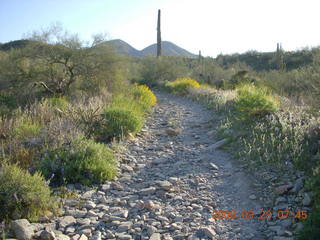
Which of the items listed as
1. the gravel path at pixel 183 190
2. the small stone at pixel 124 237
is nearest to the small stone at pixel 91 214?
the gravel path at pixel 183 190

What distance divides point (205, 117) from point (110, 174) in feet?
18.5

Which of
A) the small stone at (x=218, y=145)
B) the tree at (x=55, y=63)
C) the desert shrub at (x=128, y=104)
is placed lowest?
the small stone at (x=218, y=145)

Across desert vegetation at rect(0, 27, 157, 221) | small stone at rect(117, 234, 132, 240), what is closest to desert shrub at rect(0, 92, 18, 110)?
desert vegetation at rect(0, 27, 157, 221)

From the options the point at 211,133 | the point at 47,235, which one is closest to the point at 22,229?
the point at 47,235

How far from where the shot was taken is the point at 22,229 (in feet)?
9.88

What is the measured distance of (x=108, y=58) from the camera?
39.4ft

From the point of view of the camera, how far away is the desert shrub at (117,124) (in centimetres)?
684

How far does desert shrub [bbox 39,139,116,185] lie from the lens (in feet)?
14.9

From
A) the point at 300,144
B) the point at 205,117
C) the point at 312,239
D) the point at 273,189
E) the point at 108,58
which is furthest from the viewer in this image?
the point at 108,58

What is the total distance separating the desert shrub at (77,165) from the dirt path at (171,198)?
0.83 feet

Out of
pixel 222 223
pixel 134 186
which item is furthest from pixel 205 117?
pixel 222 223

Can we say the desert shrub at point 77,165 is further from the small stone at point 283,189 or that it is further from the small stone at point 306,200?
the small stone at point 306,200

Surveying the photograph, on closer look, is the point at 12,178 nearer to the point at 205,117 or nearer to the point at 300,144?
the point at 300,144

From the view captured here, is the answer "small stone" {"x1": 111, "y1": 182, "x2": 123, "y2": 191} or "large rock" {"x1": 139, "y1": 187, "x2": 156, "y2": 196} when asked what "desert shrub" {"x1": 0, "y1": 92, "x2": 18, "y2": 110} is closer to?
"small stone" {"x1": 111, "y1": 182, "x2": 123, "y2": 191}
